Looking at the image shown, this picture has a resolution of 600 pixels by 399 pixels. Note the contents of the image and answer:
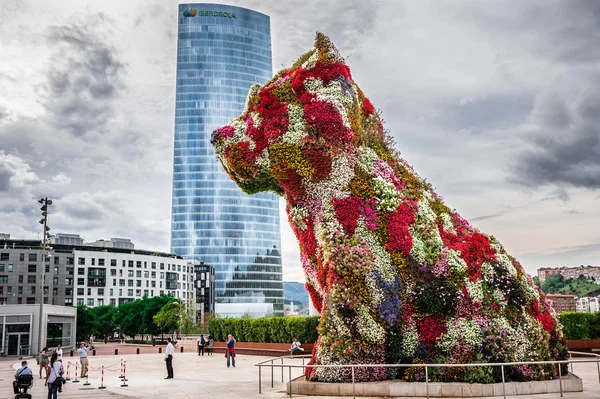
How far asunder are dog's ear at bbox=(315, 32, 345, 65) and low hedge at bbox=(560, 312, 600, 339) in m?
21.7

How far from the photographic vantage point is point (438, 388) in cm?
1360

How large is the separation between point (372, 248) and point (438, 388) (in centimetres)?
405

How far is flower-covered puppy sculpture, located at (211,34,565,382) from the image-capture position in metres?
14.4

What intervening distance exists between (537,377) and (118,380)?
17590 millimetres

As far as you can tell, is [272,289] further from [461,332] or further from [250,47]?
[461,332]

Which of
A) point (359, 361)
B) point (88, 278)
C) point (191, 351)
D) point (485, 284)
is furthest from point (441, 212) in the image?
point (88, 278)

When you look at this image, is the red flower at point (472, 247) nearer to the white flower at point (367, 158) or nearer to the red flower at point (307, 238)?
the white flower at point (367, 158)

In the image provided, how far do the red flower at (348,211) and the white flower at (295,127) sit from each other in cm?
225

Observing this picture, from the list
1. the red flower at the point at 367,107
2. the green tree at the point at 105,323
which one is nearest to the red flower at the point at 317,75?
the red flower at the point at 367,107

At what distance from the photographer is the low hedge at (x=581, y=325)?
2984cm

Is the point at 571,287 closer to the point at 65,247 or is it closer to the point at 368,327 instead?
the point at 368,327

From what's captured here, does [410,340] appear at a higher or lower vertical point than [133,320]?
higher

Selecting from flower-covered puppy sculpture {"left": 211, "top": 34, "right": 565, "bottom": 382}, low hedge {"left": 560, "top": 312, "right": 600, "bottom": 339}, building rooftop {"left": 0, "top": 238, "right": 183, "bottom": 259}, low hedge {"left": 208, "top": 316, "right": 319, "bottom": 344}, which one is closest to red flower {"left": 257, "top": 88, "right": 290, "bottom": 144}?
flower-covered puppy sculpture {"left": 211, "top": 34, "right": 565, "bottom": 382}

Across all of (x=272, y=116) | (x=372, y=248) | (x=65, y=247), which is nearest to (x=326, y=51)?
(x=272, y=116)
